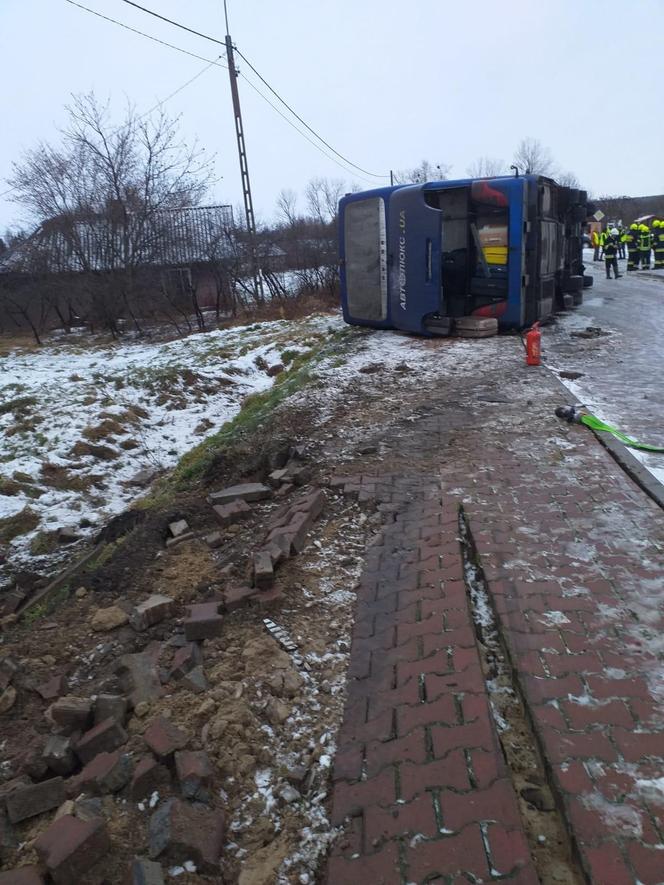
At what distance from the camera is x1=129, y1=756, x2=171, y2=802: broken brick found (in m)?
2.17

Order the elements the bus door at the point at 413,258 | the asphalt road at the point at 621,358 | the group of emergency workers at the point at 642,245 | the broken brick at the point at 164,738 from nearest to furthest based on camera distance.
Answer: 1. the broken brick at the point at 164,738
2. the asphalt road at the point at 621,358
3. the bus door at the point at 413,258
4. the group of emergency workers at the point at 642,245

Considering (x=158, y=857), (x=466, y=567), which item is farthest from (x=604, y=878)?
(x=466, y=567)

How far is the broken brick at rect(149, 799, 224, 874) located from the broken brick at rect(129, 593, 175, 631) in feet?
4.41

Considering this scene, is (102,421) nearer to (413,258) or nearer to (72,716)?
(72,716)

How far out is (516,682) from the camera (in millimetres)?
2521

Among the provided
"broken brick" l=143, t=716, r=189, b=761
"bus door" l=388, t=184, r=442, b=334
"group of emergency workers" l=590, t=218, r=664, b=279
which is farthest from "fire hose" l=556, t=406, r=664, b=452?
"group of emergency workers" l=590, t=218, r=664, b=279

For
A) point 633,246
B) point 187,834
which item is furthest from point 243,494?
point 633,246

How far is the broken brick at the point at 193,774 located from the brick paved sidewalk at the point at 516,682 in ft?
1.54

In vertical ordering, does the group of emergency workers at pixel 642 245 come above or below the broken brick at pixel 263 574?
above

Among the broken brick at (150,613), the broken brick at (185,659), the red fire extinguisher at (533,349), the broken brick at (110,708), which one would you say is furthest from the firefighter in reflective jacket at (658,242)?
the broken brick at (110,708)

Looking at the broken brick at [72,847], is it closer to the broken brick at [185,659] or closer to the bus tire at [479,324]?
the broken brick at [185,659]

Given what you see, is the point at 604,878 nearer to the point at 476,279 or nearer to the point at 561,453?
the point at 561,453

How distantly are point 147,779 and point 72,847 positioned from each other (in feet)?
1.09

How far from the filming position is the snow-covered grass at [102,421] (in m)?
5.79
